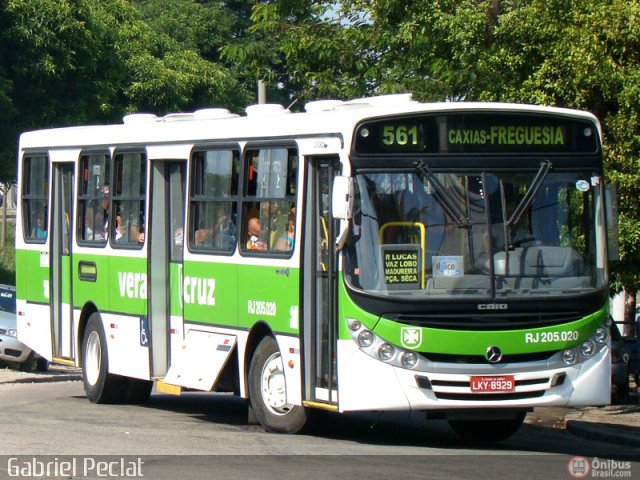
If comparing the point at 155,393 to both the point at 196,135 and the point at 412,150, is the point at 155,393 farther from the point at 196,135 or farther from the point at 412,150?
the point at 412,150

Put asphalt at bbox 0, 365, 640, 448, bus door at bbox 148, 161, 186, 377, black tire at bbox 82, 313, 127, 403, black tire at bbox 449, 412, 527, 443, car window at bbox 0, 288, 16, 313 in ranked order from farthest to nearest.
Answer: car window at bbox 0, 288, 16, 313
black tire at bbox 82, 313, 127, 403
bus door at bbox 148, 161, 186, 377
asphalt at bbox 0, 365, 640, 448
black tire at bbox 449, 412, 527, 443

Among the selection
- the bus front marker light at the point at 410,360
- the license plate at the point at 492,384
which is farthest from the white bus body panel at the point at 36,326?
the license plate at the point at 492,384

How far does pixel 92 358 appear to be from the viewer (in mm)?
15836

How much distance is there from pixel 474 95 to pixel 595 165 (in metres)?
5.58

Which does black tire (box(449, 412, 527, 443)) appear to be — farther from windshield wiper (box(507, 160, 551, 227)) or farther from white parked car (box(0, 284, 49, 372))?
white parked car (box(0, 284, 49, 372))

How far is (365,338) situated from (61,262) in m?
6.66

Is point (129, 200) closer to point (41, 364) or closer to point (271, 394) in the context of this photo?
point (271, 394)

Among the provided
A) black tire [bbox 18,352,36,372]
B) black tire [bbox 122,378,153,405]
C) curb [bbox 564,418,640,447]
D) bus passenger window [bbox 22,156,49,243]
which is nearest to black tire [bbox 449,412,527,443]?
curb [bbox 564,418,640,447]

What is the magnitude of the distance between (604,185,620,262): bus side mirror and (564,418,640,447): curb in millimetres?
2699

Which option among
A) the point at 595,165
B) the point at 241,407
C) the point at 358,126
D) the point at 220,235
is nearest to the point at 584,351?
the point at 595,165

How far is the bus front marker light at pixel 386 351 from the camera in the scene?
426 inches

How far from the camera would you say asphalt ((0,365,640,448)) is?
13867 millimetres

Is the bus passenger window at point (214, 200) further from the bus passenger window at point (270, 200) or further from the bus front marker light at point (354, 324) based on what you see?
the bus front marker light at point (354, 324)

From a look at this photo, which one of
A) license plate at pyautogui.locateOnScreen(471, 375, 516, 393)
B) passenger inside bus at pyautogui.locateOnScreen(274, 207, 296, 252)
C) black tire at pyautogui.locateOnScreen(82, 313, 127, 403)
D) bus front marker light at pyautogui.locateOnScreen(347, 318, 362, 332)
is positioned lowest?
black tire at pyautogui.locateOnScreen(82, 313, 127, 403)
